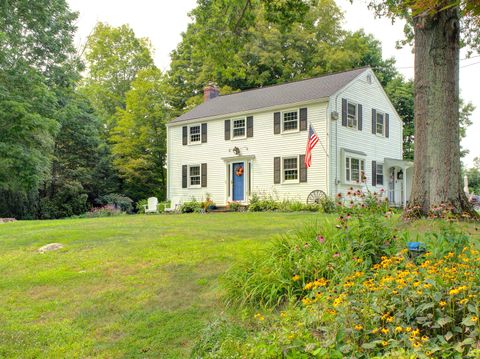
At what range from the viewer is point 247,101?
21328 mm

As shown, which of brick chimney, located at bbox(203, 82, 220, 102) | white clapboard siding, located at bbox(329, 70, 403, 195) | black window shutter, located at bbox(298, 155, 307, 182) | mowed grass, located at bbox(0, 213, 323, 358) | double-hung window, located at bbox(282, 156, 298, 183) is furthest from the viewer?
brick chimney, located at bbox(203, 82, 220, 102)

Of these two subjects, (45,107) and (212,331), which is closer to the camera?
(212,331)

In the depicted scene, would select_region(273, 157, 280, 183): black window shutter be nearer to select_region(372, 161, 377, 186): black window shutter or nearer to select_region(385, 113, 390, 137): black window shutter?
select_region(372, 161, 377, 186): black window shutter

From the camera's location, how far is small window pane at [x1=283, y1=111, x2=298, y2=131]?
60.3ft

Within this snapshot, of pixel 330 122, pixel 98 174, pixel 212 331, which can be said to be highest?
pixel 330 122

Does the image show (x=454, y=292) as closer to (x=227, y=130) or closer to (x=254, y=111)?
(x=254, y=111)

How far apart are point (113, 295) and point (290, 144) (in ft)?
46.7

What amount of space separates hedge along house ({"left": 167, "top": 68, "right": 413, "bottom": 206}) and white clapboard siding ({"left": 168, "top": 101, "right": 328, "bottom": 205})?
0.14 ft

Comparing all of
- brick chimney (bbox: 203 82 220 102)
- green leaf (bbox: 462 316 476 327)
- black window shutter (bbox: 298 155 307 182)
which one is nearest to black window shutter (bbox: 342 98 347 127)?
black window shutter (bbox: 298 155 307 182)

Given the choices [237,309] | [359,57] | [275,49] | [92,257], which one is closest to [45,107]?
[92,257]

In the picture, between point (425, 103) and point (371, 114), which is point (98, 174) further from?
point (425, 103)

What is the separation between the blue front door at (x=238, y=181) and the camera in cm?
1984

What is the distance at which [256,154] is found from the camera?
19.4 m

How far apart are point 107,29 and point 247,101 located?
67.2ft
